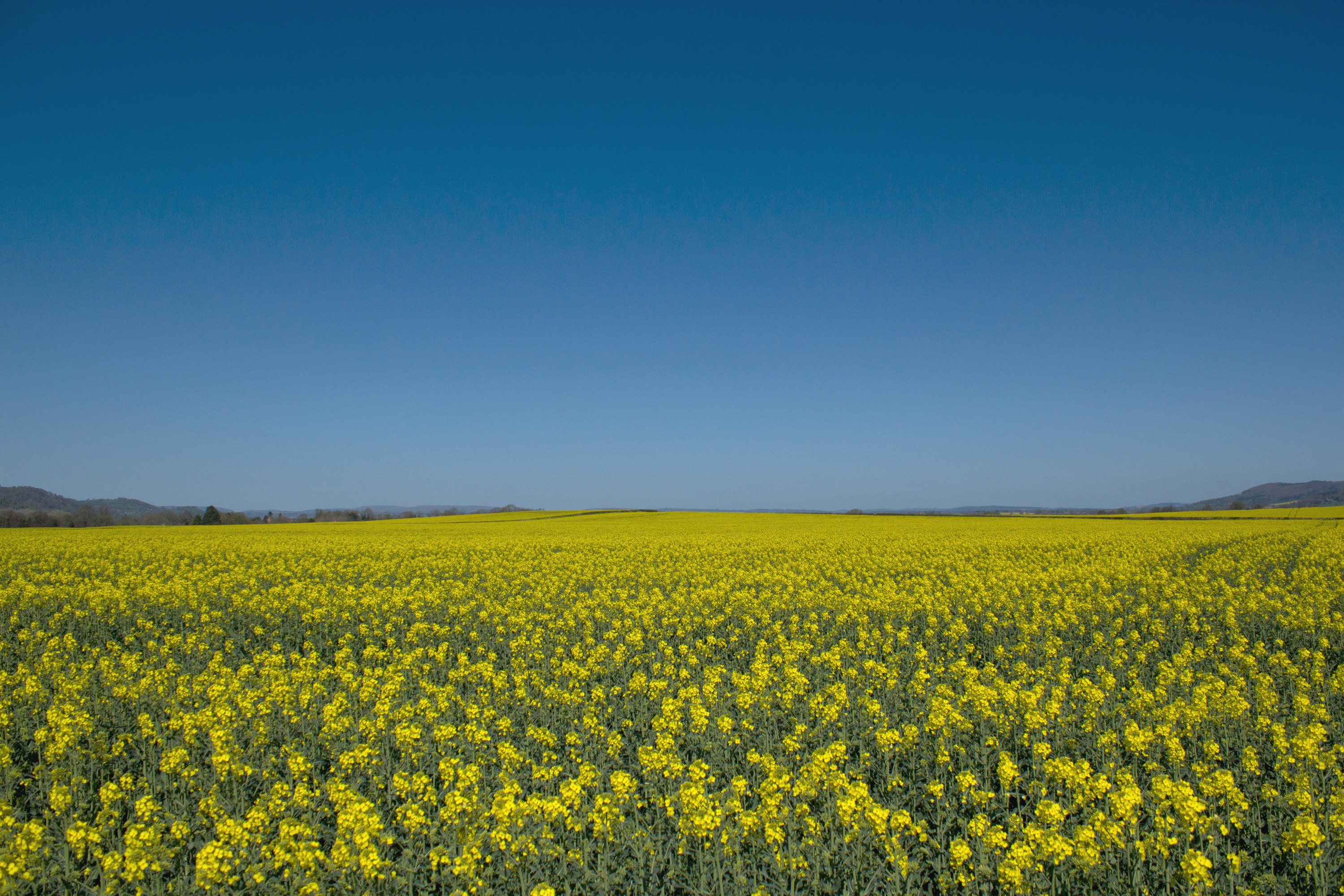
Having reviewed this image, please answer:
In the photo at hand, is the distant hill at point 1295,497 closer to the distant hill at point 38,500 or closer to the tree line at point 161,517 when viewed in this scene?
the tree line at point 161,517

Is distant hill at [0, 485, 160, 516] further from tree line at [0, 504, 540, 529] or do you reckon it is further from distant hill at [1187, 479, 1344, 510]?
distant hill at [1187, 479, 1344, 510]

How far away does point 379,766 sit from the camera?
6.50 metres

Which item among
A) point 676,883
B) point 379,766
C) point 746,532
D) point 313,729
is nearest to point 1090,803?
point 676,883

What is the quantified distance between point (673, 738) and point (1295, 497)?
605 ft

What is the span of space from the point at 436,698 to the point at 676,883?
434cm

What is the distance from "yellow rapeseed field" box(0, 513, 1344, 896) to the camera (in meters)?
4.68

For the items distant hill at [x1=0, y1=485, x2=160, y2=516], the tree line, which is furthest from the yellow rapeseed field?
distant hill at [x1=0, y1=485, x2=160, y2=516]

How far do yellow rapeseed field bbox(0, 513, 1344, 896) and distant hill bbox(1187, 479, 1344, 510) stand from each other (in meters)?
82.6

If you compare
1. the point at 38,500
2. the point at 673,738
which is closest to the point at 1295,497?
the point at 673,738

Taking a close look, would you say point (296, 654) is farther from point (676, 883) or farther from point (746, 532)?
point (746, 532)

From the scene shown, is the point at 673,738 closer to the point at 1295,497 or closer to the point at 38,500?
the point at 38,500

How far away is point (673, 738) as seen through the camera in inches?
269

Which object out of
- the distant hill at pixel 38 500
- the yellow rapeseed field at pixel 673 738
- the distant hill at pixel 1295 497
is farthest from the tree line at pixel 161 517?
the distant hill at pixel 1295 497

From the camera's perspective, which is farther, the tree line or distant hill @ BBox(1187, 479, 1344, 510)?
distant hill @ BBox(1187, 479, 1344, 510)
